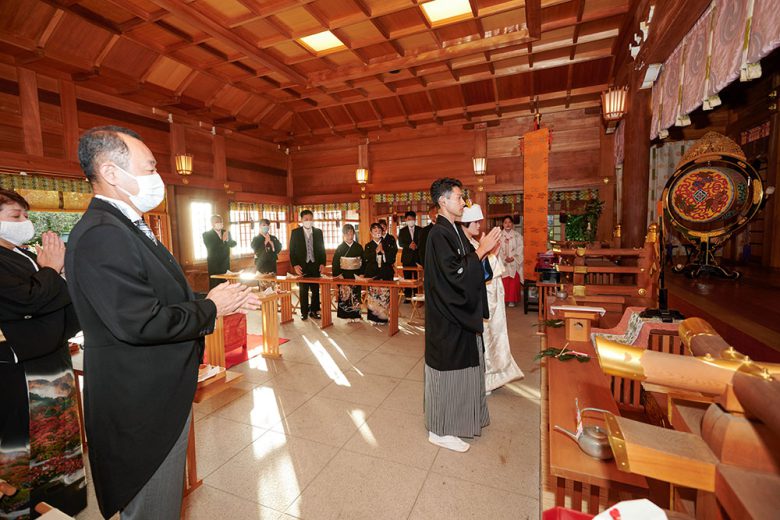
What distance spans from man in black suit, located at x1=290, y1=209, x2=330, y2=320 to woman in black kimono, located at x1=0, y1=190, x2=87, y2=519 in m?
5.09

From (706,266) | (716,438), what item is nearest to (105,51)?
(716,438)

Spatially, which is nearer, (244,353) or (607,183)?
(244,353)

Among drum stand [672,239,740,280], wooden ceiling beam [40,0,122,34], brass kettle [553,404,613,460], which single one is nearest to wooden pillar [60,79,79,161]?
wooden ceiling beam [40,0,122,34]

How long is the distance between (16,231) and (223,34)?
5.30 meters

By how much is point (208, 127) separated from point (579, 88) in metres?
9.30

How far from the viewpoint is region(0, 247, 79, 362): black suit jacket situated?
→ 1.78m

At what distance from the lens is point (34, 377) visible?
78.7 inches

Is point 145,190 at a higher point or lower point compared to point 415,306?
higher

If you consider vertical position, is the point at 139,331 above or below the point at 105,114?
below

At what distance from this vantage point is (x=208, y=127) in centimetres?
905

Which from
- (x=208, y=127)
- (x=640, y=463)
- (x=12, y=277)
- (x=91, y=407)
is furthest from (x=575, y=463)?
(x=208, y=127)

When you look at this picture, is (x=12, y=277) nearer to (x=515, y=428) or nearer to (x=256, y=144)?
(x=515, y=428)

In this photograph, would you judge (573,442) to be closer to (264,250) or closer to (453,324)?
(453,324)

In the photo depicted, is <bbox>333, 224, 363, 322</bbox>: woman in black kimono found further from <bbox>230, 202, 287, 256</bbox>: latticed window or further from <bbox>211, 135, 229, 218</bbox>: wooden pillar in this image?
<bbox>211, 135, 229, 218</bbox>: wooden pillar
